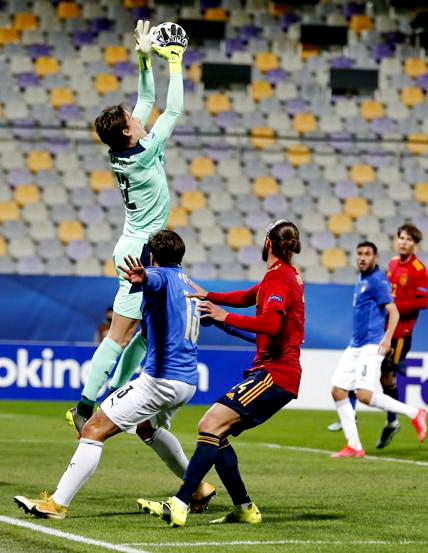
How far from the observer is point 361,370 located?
12742 millimetres

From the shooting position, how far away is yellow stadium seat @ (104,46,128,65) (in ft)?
78.9

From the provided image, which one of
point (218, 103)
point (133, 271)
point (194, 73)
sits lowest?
point (133, 271)

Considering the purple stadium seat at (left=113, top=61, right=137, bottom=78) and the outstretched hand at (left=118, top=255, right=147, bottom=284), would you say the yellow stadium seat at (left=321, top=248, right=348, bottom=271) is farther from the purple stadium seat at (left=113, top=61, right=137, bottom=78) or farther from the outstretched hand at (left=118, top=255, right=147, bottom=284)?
the outstretched hand at (left=118, top=255, right=147, bottom=284)

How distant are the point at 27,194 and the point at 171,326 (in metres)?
15.5

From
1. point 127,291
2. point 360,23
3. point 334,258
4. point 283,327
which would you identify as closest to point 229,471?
point 283,327

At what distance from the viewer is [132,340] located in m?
8.67

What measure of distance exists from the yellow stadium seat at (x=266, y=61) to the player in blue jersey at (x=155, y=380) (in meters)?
17.9

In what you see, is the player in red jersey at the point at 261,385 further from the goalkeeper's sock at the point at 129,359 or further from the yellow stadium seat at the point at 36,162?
the yellow stadium seat at the point at 36,162

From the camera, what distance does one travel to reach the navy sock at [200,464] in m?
7.05

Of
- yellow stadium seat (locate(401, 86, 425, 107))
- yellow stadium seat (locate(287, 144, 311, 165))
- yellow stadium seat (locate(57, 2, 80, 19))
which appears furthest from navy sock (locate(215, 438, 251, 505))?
yellow stadium seat (locate(401, 86, 425, 107))

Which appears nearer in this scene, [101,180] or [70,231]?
[70,231]

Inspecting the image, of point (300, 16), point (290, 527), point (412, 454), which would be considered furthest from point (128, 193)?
point (300, 16)

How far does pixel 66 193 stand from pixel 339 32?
701 centimetres

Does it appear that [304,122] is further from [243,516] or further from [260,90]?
[243,516]
